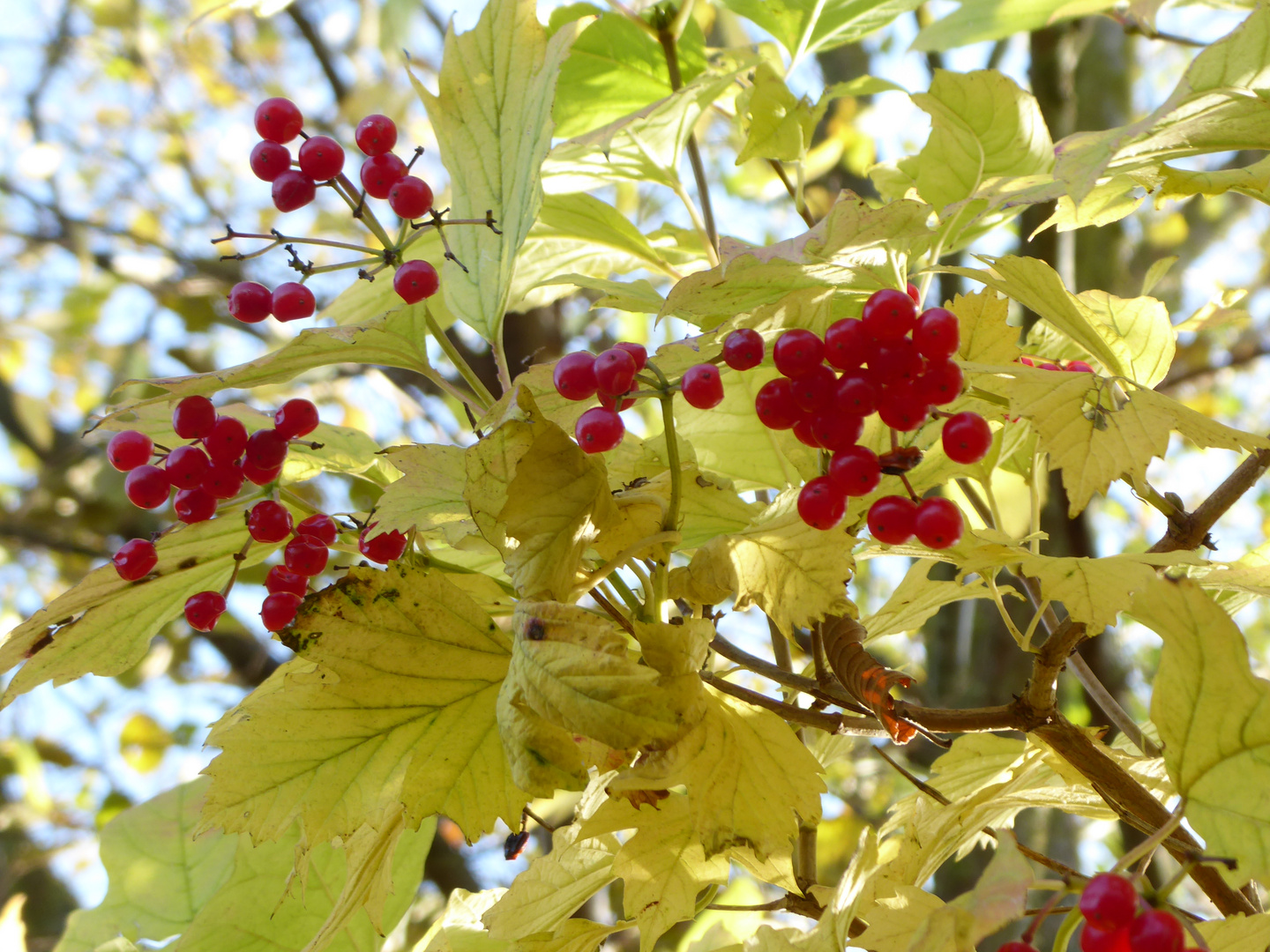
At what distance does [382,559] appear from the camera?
2.38ft

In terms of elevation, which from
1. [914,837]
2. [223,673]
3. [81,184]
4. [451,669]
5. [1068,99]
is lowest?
[223,673]

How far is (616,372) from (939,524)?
0.21 m

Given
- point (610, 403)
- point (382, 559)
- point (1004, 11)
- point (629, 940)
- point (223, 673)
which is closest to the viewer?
point (610, 403)

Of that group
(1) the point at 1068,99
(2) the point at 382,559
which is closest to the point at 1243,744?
(2) the point at 382,559

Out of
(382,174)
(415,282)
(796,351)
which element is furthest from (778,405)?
(382,174)

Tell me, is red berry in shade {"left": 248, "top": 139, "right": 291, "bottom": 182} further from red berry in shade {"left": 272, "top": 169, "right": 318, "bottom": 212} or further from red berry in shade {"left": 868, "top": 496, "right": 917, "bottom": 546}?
red berry in shade {"left": 868, "top": 496, "right": 917, "bottom": 546}

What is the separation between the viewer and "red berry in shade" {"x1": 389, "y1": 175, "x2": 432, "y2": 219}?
2.44 feet

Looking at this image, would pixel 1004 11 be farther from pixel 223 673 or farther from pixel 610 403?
pixel 223 673

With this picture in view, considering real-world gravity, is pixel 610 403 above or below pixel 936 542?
above

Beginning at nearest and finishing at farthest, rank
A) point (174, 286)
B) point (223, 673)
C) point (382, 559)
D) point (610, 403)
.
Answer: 1. point (610, 403)
2. point (382, 559)
3. point (174, 286)
4. point (223, 673)

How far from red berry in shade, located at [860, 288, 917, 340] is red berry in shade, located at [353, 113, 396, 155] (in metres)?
0.44

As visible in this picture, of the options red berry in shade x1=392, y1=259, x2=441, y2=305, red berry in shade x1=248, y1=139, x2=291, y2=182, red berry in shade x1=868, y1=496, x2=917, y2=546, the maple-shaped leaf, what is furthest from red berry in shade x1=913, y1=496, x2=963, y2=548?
red berry in shade x1=248, y1=139, x2=291, y2=182

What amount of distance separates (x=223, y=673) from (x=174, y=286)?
1498 mm

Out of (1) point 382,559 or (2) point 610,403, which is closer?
(2) point 610,403
